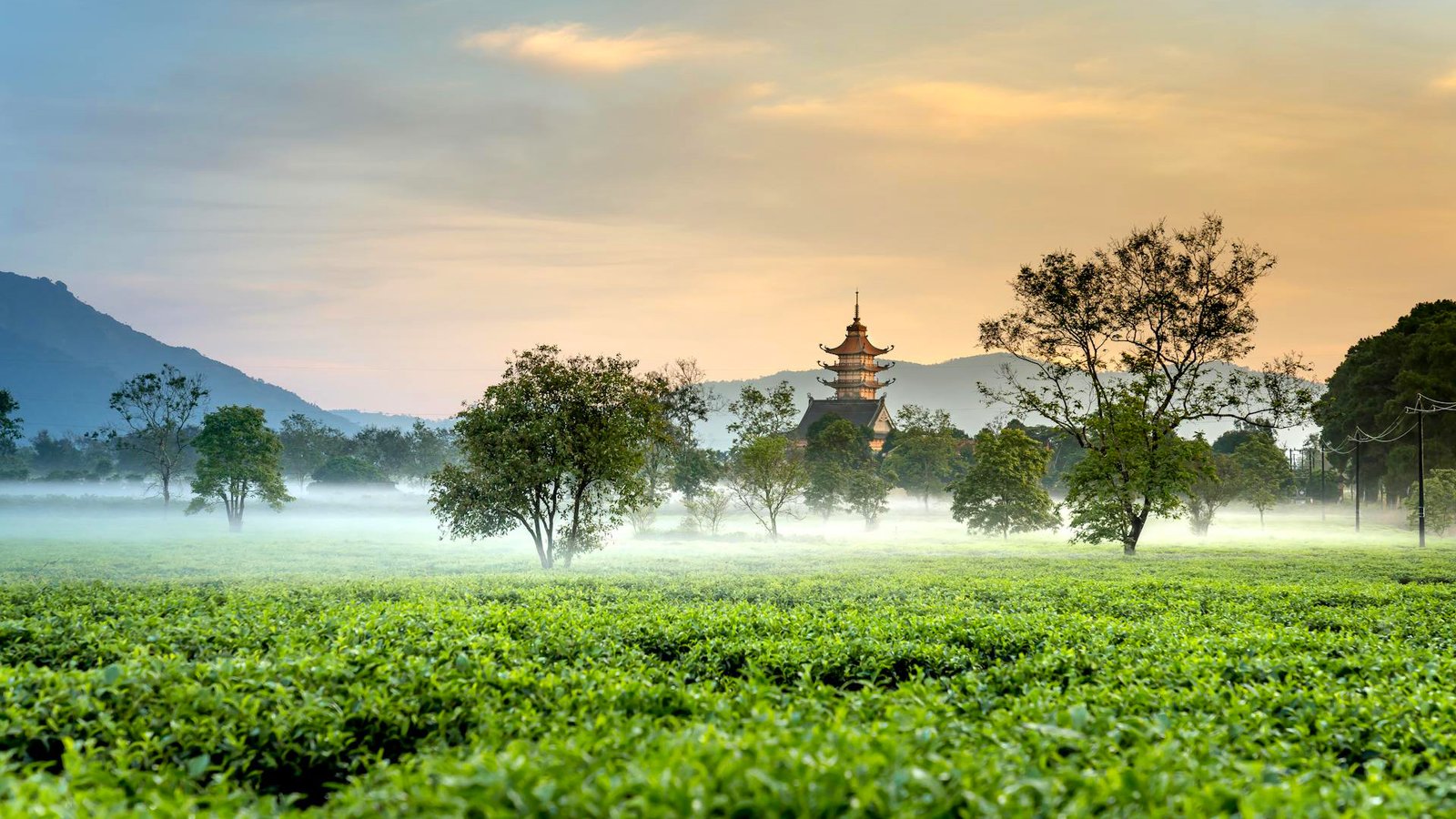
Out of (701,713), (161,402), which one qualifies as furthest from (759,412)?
(701,713)

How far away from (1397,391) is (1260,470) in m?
13.1

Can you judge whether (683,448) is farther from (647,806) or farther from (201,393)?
(647,806)

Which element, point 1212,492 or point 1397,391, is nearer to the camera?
point 1212,492

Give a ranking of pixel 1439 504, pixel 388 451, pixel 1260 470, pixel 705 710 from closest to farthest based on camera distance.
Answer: pixel 705 710 → pixel 1439 504 → pixel 1260 470 → pixel 388 451

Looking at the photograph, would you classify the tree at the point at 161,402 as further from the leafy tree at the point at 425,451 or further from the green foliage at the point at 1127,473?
the green foliage at the point at 1127,473

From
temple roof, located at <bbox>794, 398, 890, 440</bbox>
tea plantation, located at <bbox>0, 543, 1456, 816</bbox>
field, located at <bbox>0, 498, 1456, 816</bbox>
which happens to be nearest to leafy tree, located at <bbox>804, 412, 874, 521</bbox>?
temple roof, located at <bbox>794, 398, 890, 440</bbox>

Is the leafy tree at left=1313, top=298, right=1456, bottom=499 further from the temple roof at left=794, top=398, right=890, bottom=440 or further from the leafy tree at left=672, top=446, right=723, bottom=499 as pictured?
the temple roof at left=794, top=398, right=890, bottom=440

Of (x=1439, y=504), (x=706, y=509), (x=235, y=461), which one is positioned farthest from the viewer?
(x=706, y=509)

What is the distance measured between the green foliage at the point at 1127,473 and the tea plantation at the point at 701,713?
29106 millimetres

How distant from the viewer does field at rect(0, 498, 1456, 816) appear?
14.3 ft

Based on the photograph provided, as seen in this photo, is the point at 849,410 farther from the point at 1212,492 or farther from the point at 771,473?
the point at 771,473

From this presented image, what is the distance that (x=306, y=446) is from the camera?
12456 cm

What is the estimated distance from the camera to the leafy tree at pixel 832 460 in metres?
78.5

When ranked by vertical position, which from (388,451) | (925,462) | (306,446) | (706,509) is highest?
(306,446)
